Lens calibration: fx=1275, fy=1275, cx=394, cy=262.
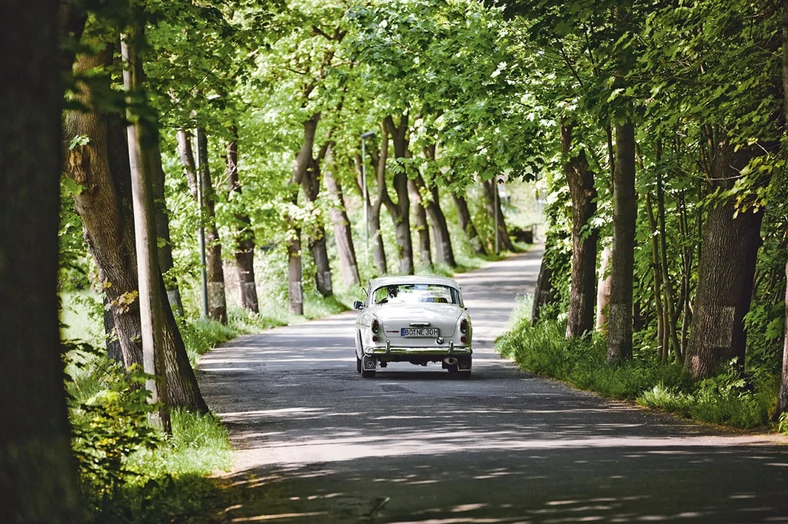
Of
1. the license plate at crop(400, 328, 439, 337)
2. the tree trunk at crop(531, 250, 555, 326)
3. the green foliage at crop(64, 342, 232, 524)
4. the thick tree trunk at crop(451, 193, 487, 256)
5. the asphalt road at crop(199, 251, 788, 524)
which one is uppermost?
the thick tree trunk at crop(451, 193, 487, 256)

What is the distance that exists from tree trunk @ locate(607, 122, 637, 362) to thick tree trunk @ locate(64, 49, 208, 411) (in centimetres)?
755

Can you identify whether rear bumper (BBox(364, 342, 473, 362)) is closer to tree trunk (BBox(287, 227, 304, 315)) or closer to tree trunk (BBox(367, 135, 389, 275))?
tree trunk (BBox(287, 227, 304, 315))

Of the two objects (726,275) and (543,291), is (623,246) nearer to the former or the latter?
(726,275)

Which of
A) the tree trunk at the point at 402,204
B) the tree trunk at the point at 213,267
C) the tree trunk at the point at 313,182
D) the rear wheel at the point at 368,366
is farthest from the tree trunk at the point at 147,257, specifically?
the tree trunk at the point at 402,204

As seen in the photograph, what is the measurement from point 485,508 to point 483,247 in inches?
2660

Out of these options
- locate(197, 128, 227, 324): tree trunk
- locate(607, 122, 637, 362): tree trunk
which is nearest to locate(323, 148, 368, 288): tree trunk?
locate(197, 128, 227, 324): tree trunk

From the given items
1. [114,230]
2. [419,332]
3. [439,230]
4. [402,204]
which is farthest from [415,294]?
[439,230]

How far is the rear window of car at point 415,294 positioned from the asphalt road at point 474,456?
54.5 inches

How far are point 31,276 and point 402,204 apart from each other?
46.3 m

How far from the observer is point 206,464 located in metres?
11.6

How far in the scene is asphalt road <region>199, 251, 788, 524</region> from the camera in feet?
29.3

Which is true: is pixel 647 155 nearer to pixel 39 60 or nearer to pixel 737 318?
pixel 737 318

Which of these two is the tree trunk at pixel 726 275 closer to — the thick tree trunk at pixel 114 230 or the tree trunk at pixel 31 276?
the thick tree trunk at pixel 114 230

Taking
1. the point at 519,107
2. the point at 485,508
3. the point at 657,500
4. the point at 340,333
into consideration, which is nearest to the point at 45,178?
the point at 485,508
